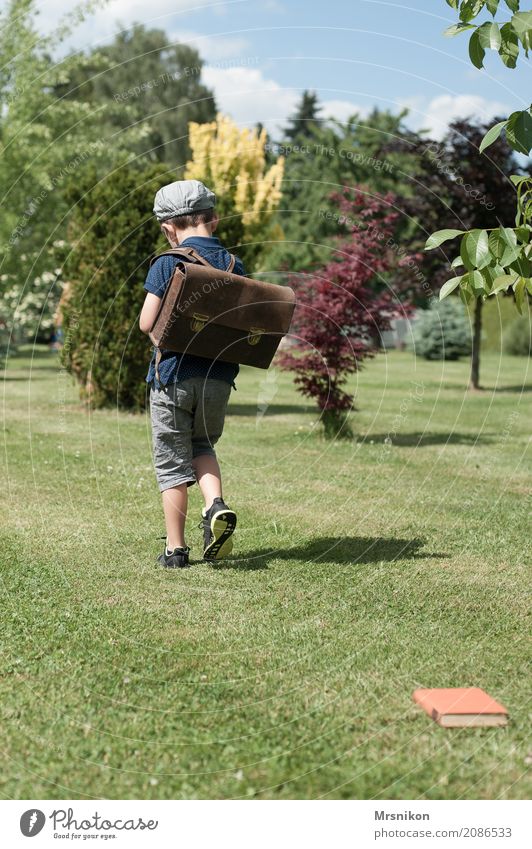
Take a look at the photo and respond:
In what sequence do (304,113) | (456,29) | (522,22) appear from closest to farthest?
(522,22), (456,29), (304,113)

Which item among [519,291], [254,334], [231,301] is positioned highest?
[519,291]

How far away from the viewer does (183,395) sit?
546cm

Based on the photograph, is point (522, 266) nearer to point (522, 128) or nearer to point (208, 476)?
point (522, 128)

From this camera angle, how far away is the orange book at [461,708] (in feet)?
11.3

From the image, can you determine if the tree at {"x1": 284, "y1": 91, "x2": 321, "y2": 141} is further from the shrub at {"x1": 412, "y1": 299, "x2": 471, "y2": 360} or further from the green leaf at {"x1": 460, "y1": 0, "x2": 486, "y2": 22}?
the green leaf at {"x1": 460, "y1": 0, "x2": 486, "y2": 22}

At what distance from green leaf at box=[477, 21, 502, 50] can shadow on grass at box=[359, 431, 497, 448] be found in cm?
771

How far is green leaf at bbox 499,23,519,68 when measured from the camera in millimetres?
3900

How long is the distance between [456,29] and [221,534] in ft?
8.95

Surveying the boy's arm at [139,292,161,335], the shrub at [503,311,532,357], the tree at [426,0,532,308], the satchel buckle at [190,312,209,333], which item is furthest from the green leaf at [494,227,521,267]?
the shrub at [503,311,532,357]

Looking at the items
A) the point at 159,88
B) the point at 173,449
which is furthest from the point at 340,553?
the point at 159,88

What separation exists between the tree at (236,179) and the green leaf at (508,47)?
31.5ft

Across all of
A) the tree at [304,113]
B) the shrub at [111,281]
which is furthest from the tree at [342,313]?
the tree at [304,113]
